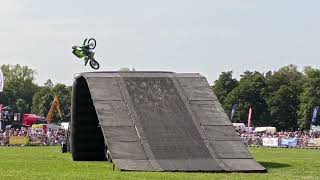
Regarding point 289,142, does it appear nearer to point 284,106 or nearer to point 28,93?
point 284,106

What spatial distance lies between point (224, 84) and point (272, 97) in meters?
13.8

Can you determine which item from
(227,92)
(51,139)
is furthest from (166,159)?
(227,92)

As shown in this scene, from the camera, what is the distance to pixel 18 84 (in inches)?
6594

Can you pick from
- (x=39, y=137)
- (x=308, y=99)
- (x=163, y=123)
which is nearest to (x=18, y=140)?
(x=39, y=137)

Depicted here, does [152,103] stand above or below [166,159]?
above

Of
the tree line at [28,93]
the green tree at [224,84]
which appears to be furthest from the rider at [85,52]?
the tree line at [28,93]

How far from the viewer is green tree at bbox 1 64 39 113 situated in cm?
16175

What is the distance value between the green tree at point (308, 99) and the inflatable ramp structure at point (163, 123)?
74.3 metres

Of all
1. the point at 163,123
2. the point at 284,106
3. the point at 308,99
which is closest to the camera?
the point at 163,123

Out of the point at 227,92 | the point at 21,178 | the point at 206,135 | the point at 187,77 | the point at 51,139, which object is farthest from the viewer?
the point at 227,92

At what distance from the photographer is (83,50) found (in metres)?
37.2

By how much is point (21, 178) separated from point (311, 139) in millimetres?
46427

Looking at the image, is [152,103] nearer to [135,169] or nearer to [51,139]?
[135,169]

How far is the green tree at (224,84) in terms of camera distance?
406 ft
